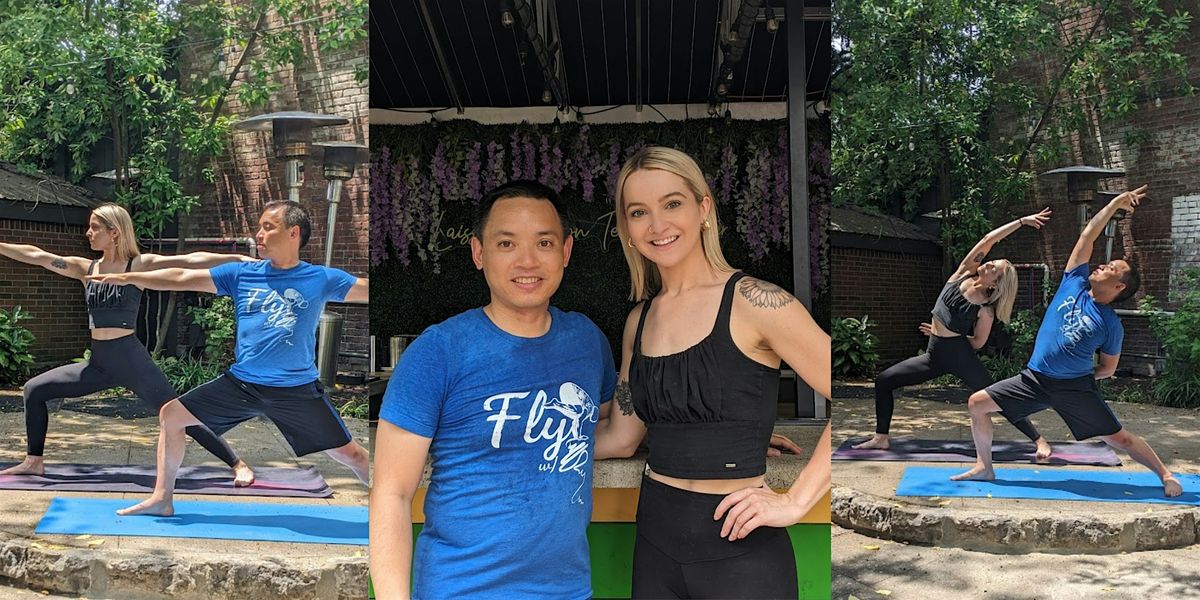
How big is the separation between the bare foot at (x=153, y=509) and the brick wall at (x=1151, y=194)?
12.9 feet

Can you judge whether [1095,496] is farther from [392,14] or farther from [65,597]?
[65,597]

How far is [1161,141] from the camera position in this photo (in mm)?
4082

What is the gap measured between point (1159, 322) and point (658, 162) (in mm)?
3334

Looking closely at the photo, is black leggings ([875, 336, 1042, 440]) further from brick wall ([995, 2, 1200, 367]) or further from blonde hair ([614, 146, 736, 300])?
blonde hair ([614, 146, 736, 300])

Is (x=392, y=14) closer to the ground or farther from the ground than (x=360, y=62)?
farther from the ground

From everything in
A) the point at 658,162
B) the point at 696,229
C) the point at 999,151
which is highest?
the point at 999,151

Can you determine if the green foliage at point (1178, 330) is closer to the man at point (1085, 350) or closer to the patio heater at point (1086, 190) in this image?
the man at point (1085, 350)

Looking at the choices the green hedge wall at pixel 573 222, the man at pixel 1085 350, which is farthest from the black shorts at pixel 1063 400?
the green hedge wall at pixel 573 222

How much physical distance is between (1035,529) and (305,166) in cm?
367

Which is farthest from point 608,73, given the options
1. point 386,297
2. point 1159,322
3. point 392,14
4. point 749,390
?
point 749,390

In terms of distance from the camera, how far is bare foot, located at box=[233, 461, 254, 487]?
11.7 ft

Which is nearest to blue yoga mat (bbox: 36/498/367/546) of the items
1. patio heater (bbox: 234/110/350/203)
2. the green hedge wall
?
patio heater (bbox: 234/110/350/203)

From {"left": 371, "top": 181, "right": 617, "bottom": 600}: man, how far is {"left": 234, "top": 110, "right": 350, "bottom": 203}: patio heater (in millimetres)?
1680

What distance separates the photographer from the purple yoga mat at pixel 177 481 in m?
3.57
